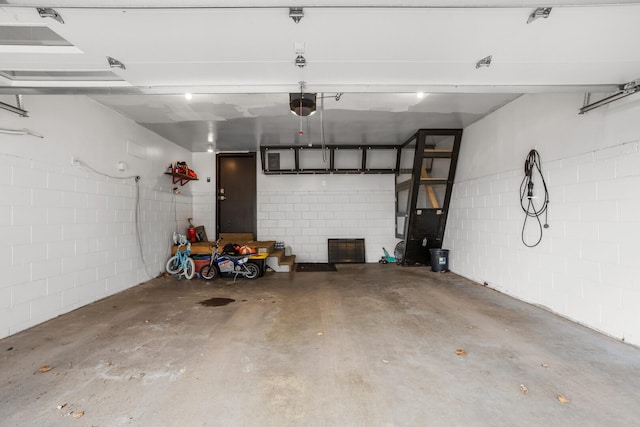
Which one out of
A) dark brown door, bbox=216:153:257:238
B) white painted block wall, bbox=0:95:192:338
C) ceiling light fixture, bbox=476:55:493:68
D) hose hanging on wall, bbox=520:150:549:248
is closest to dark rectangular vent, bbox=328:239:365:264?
dark brown door, bbox=216:153:257:238

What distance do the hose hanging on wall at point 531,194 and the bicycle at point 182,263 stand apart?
217 inches

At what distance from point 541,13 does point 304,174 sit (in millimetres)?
6001

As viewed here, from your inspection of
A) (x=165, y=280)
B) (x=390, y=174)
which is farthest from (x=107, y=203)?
(x=390, y=174)

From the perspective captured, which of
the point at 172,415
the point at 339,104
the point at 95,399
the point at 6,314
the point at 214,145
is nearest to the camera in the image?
the point at 172,415

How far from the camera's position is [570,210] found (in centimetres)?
334

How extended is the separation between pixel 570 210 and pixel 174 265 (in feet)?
20.7

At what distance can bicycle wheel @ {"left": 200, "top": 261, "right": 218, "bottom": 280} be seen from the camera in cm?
560

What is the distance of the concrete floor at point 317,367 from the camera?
1.76 metres

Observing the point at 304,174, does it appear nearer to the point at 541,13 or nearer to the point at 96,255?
the point at 96,255

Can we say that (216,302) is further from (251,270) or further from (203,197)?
(203,197)

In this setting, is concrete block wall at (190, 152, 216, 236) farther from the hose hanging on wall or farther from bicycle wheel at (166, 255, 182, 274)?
the hose hanging on wall

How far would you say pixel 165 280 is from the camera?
Answer: 17.8ft

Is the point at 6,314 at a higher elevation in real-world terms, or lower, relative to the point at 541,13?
lower

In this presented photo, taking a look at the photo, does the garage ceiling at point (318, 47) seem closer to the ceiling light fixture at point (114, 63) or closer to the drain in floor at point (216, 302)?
the ceiling light fixture at point (114, 63)
